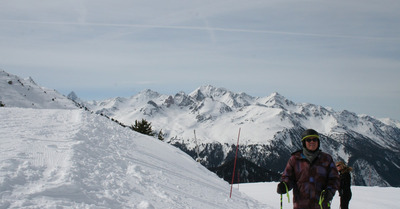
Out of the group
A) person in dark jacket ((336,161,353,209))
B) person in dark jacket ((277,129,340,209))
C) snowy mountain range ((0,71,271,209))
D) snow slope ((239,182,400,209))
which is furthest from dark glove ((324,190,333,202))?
snow slope ((239,182,400,209))

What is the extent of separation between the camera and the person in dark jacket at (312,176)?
657 centimetres

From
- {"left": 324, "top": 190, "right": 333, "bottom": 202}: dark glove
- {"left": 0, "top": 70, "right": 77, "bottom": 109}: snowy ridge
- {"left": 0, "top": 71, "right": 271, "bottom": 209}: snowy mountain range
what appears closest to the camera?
{"left": 324, "top": 190, "right": 333, "bottom": 202}: dark glove

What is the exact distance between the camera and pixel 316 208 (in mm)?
6715

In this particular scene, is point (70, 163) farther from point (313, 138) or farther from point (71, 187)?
point (313, 138)

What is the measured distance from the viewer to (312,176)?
Answer: 22.0 ft

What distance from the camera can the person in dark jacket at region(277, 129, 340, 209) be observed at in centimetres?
657

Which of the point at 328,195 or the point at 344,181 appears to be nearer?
the point at 328,195

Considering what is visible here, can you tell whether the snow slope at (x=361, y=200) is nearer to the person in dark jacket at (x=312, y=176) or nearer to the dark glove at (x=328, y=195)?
the person in dark jacket at (x=312, y=176)

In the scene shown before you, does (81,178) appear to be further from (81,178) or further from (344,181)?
(344,181)

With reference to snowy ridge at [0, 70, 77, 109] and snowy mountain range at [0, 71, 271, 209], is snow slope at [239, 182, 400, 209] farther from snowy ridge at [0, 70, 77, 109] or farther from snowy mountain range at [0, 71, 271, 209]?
snowy ridge at [0, 70, 77, 109]

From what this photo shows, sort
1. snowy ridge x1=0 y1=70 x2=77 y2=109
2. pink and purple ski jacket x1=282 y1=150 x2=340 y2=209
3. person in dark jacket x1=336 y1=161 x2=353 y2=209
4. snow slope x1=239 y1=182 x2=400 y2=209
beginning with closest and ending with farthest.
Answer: pink and purple ski jacket x1=282 y1=150 x2=340 y2=209, person in dark jacket x1=336 y1=161 x2=353 y2=209, snow slope x1=239 y1=182 x2=400 y2=209, snowy ridge x1=0 y1=70 x2=77 y2=109

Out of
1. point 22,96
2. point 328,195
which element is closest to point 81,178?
point 328,195

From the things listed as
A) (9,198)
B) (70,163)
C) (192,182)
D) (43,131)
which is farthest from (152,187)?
(43,131)

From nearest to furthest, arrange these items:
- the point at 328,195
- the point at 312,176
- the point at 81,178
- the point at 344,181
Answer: the point at 328,195 < the point at 312,176 < the point at 81,178 < the point at 344,181
